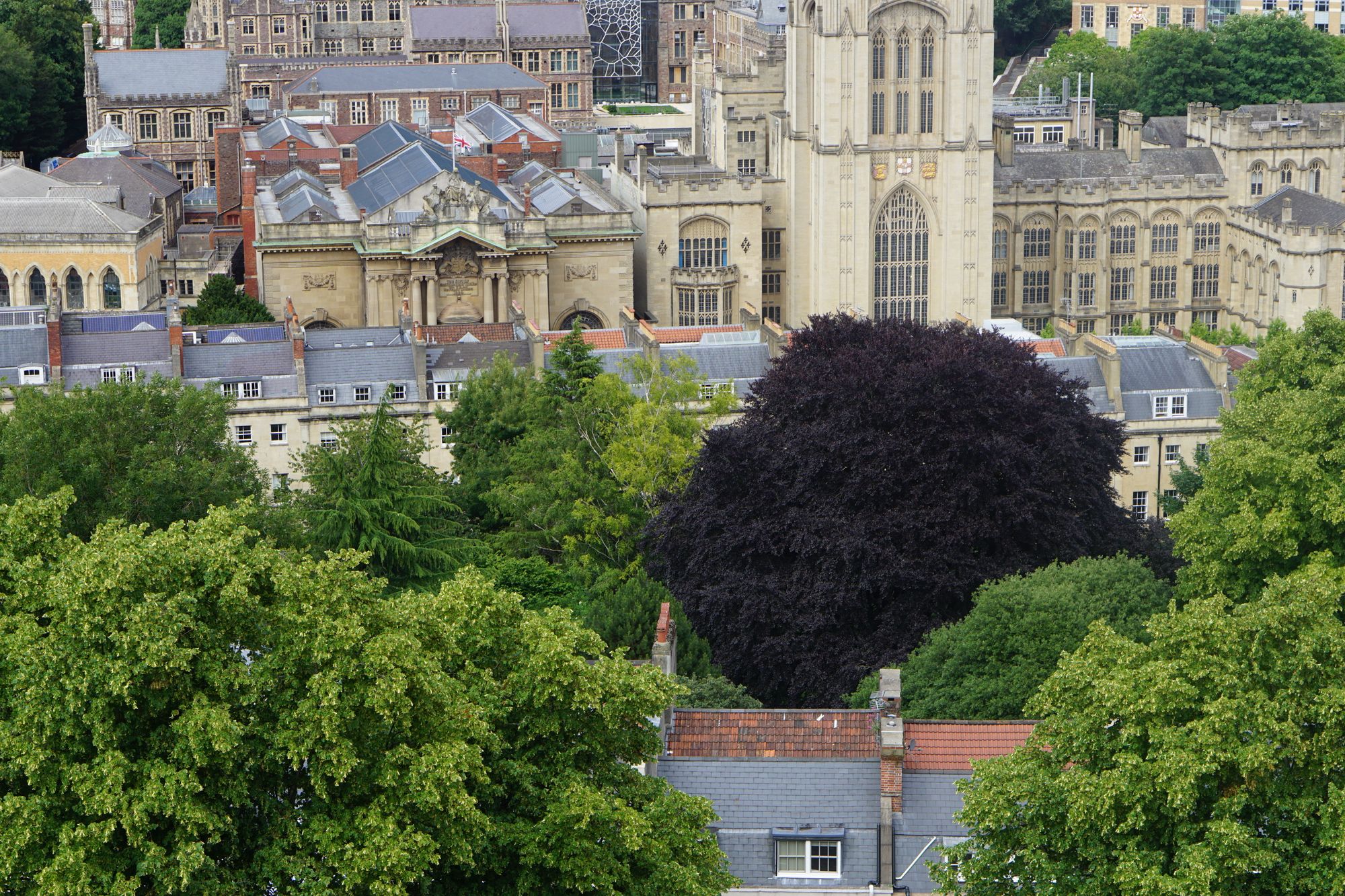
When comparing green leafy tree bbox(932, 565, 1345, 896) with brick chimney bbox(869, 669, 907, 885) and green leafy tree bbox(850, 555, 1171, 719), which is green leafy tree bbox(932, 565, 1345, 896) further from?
green leafy tree bbox(850, 555, 1171, 719)

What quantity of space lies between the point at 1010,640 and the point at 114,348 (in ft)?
132

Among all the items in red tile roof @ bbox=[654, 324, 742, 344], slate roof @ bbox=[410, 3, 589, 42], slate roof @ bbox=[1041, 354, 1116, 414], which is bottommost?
slate roof @ bbox=[1041, 354, 1116, 414]

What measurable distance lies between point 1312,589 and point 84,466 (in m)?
35.4

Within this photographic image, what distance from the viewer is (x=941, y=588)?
6294 centimetres

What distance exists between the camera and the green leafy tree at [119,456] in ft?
210

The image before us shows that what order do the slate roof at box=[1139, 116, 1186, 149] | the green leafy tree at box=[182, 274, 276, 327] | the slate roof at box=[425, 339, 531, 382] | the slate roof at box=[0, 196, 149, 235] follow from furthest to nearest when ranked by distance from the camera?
the slate roof at box=[1139, 116, 1186, 149], the slate roof at box=[0, 196, 149, 235], the green leafy tree at box=[182, 274, 276, 327], the slate roof at box=[425, 339, 531, 382]

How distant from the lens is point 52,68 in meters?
161

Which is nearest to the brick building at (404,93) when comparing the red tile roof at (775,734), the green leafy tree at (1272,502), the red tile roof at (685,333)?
the red tile roof at (685,333)

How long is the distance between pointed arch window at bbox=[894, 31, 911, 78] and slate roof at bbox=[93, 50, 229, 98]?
2145 inches

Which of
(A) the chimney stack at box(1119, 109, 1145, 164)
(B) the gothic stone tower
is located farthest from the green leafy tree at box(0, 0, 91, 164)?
(A) the chimney stack at box(1119, 109, 1145, 164)

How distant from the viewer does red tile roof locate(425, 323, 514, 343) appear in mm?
94875

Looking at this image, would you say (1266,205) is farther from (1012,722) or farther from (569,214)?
(1012,722)

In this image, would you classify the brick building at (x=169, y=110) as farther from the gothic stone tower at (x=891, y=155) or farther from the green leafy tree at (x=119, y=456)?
the green leafy tree at (x=119, y=456)

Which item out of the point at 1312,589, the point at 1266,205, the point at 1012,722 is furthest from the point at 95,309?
the point at 1312,589
